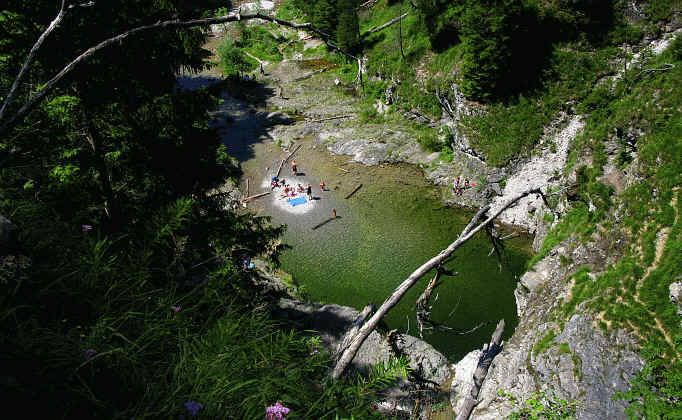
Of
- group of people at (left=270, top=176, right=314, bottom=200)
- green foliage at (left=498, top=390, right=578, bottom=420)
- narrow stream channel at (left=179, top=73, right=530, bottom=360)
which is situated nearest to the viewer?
green foliage at (left=498, top=390, right=578, bottom=420)

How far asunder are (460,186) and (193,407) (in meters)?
23.2

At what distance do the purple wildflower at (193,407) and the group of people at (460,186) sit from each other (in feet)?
74.7

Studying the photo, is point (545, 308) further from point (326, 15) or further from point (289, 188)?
point (326, 15)

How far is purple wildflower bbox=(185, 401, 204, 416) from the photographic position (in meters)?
1.58

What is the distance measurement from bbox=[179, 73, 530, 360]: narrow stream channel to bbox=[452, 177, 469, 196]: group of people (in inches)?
41.1

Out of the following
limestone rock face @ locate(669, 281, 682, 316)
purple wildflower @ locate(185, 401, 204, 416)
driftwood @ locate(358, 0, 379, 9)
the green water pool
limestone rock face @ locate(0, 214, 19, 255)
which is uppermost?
driftwood @ locate(358, 0, 379, 9)

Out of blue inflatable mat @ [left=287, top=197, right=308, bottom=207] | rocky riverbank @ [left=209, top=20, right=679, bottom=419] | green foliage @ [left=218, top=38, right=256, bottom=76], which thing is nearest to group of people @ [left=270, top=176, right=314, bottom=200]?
blue inflatable mat @ [left=287, top=197, right=308, bottom=207]

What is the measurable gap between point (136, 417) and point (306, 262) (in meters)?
18.2

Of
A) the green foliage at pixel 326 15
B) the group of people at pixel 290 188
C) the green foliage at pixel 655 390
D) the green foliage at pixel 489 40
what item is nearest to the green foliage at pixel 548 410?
the green foliage at pixel 655 390

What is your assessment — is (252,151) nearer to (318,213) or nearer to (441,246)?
(318,213)

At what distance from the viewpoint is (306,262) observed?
19625 millimetres

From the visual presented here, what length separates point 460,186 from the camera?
23047 mm

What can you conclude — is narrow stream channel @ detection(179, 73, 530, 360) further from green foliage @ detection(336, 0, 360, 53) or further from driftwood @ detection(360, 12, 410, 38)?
driftwood @ detection(360, 12, 410, 38)

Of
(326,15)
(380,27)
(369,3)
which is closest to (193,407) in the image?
(380,27)
